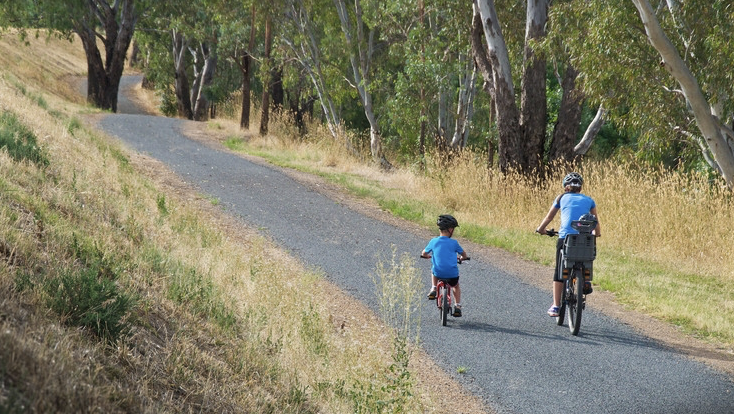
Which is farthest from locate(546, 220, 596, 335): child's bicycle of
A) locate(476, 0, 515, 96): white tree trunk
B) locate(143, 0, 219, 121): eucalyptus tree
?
locate(143, 0, 219, 121): eucalyptus tree

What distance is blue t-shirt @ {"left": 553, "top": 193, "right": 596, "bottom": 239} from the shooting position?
26.4ft

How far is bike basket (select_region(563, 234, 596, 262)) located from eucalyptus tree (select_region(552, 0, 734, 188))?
6.52 meters

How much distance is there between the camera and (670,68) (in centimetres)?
1254

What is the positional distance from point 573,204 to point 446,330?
1948mm

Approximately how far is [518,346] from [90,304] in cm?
434

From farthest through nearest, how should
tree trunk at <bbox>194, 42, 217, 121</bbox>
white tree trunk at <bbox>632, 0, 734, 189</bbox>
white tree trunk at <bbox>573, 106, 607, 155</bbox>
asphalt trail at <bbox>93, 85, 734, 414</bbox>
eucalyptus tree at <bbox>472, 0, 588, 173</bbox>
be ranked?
tree trunk at <bbox>194, 42, 217, 121</bbox>, white tree trunk at <bbox>573, 106, 607, 155</bbox>, eucalyptus tree at <bbox>472, 0, 588, 173</bbox>, white tree trunk at <bbox>632, 0, 734, 189</bbox>, asphalt trail at <bbox>93, 85, 734, 414</bbox>

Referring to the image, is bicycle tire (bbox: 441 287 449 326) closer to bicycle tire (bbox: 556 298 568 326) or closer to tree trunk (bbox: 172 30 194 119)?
bicycle tire (bbox: 556 298 568 326)

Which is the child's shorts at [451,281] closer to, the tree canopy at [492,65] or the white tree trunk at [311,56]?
the tree canopy at [492,65]

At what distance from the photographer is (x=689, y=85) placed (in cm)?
1259

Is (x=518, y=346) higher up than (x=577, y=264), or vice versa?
(x=577, y=264)

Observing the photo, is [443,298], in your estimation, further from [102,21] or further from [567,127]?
[102,21]

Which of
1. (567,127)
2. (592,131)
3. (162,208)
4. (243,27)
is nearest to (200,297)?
(162,208)

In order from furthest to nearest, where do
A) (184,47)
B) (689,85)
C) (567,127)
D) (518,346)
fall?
(184,47)
(567,127)
(689,85)
(518,346)

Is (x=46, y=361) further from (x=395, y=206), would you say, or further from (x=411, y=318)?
(x=395, y=206)
